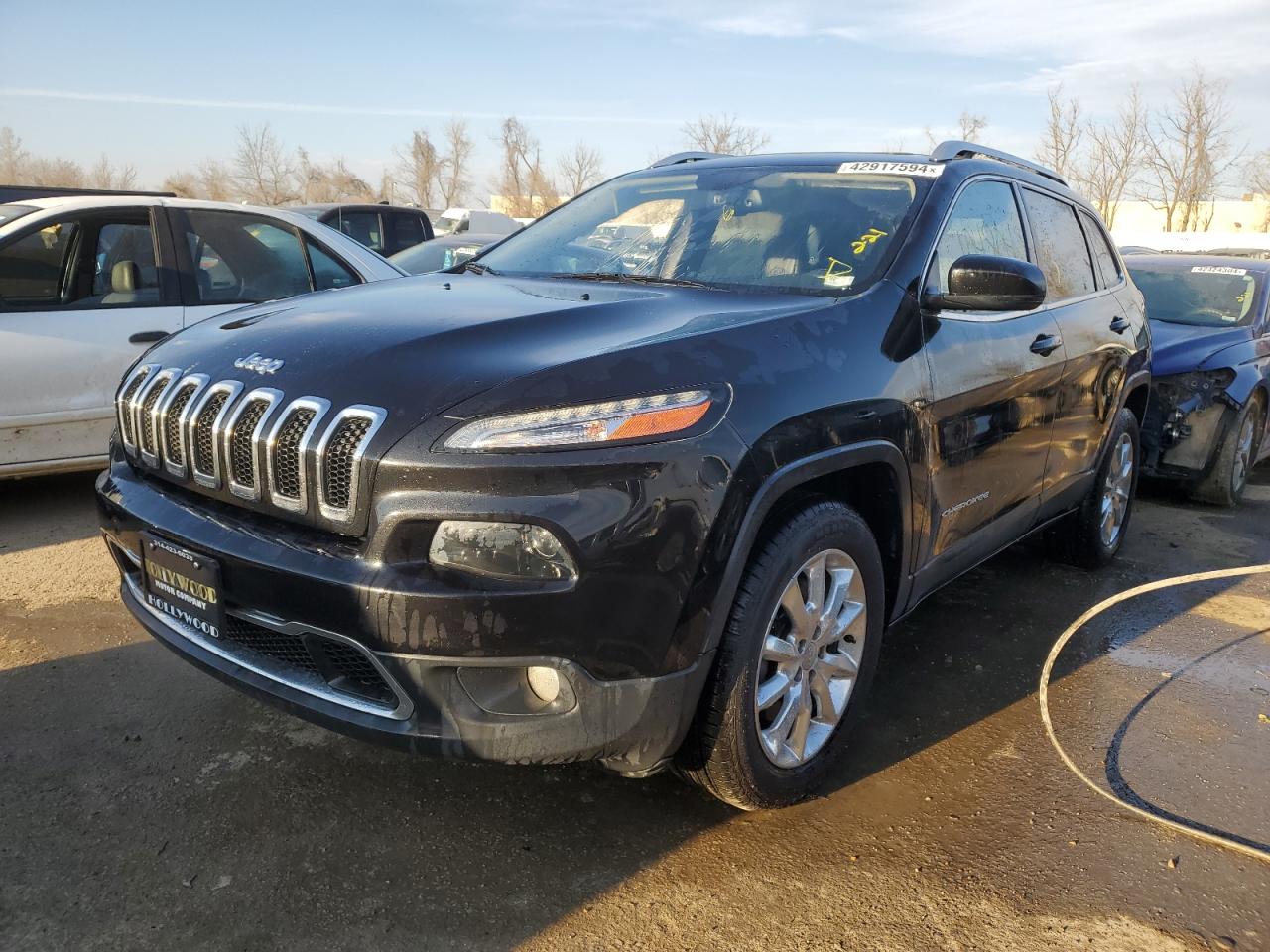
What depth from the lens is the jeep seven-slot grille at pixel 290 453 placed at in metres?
2.16

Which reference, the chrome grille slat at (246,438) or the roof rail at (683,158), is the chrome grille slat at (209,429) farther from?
the roof rail at (683,158)

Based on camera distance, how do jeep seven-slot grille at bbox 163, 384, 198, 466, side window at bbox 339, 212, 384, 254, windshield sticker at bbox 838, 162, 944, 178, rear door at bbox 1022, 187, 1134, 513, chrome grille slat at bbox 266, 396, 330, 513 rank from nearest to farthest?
chrome grille slat at bbox 266, 396, 330, 513, jeep seven-slot grille at bbox 163, 384, 198, 466, windshield sticker at bbox 838, 162, 944, 178, rear door at bbox 1022, 187, 1134, 513, side window at bbox 339, 212, 384, 254

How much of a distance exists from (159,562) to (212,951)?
93 centimetres

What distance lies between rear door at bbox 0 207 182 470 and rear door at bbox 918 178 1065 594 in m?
3.91

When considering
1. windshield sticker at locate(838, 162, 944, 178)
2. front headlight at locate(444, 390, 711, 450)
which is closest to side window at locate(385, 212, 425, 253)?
windshield sticker at locate(838, 162, 944, 178)

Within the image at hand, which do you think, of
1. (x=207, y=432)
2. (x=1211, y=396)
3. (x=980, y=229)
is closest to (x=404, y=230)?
(x=1211, y=396)

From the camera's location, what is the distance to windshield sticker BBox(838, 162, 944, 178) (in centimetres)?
329

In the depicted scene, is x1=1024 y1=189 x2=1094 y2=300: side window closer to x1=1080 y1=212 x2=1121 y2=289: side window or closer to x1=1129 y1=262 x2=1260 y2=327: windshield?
x1=1080 y1=212 x2=1121 y2=289: side window

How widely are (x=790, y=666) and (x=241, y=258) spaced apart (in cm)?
425

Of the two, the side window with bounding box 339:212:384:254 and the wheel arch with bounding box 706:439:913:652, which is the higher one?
the side window with bounding box 339:212:384:254

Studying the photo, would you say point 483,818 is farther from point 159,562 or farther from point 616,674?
point 159,562

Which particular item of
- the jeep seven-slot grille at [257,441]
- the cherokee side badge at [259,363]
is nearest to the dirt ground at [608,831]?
the jeep seven-slot grille at [257,441]

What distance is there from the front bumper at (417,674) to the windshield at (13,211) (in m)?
3.56

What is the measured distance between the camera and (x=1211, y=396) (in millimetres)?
6031
